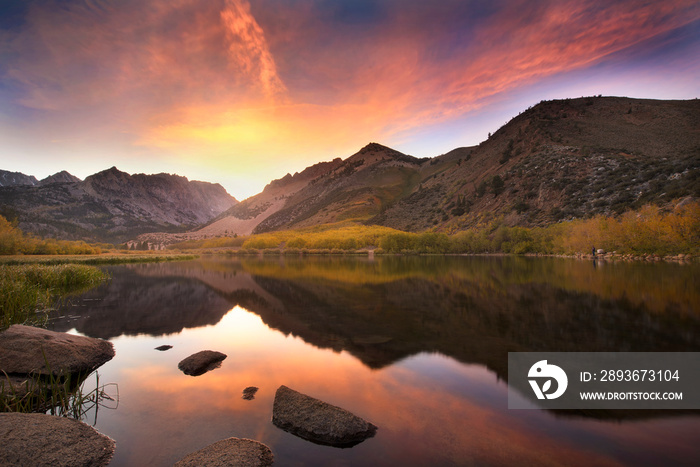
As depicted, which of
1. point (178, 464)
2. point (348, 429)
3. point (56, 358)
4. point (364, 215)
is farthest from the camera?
point (364, 215)

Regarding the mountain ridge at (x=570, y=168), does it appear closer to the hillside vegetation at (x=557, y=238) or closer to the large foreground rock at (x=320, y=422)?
the hillside vegetation at (x=557, y=238)

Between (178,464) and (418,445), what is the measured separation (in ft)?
12.9

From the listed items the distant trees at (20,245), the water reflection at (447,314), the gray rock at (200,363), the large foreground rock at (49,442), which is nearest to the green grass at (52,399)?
the large foreground rock at (49,442)

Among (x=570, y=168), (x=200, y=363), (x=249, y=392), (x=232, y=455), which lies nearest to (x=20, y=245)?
(x=200, y=363)

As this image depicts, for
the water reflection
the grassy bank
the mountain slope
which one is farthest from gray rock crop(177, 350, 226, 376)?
the mountain slope

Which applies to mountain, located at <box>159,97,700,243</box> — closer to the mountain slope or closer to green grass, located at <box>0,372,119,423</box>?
the mountain slope

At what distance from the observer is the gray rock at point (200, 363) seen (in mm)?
10297

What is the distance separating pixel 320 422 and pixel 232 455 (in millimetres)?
1695

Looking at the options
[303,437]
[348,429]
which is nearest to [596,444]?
[348,429]

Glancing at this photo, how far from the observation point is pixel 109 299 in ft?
81.4

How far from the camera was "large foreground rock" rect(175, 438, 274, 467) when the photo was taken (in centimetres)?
509

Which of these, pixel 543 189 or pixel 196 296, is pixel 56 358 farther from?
pixel 543 189

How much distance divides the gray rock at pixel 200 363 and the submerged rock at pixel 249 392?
2.37 meters

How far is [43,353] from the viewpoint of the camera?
783 cm
